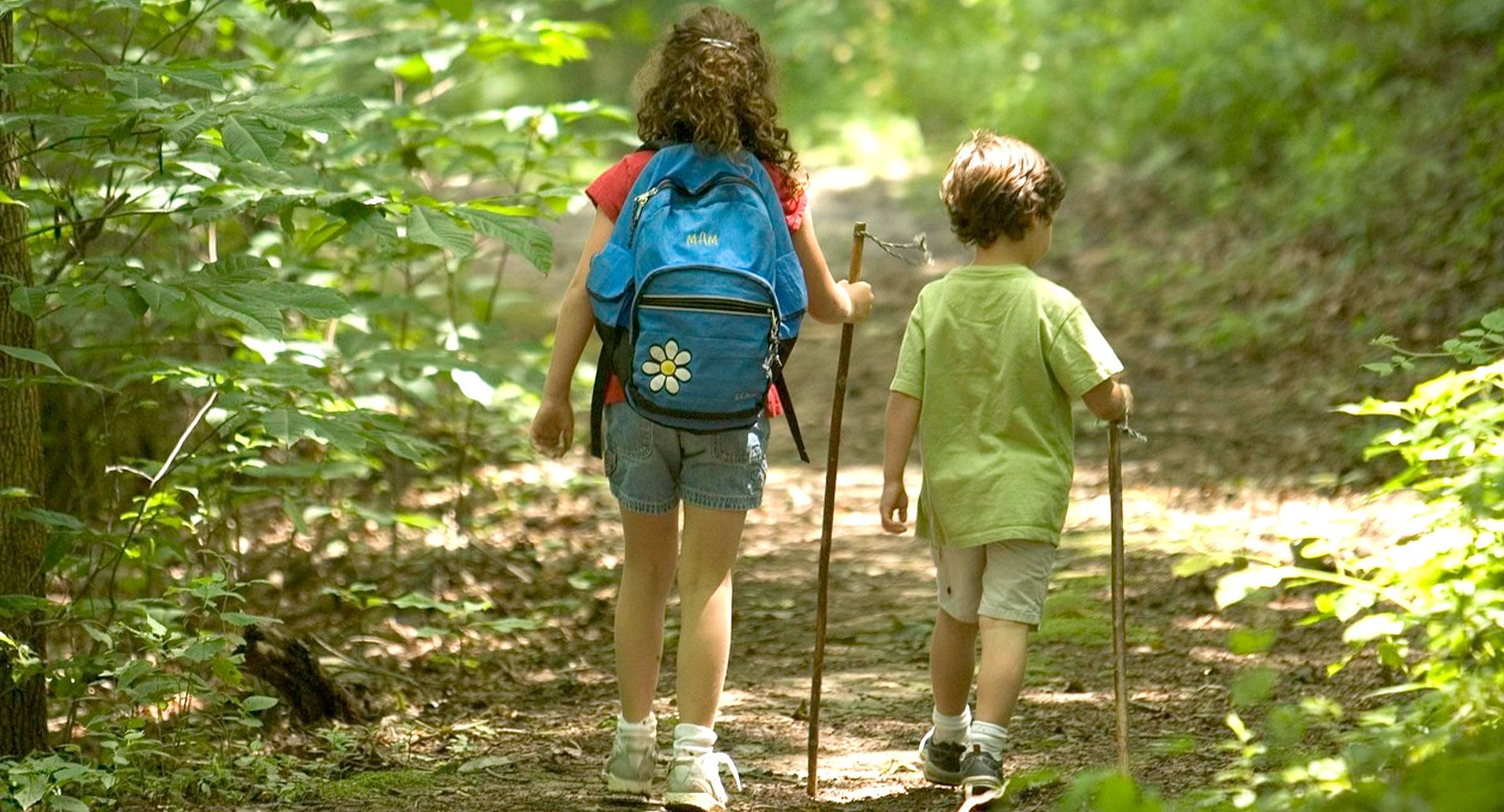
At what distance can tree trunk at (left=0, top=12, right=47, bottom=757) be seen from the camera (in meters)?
4.20

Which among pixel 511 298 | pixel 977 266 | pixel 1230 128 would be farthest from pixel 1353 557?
pixel 1230 128

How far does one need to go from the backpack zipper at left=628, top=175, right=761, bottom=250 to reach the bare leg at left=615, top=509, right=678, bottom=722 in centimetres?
72

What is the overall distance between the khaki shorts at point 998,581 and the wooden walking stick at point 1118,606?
0.19 metres

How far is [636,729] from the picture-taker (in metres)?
3.88

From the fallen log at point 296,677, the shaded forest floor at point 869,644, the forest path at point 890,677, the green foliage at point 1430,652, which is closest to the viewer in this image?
the green foliage at point 1430,652

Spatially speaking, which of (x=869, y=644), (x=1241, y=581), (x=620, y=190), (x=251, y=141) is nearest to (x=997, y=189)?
(x=620, y=190)

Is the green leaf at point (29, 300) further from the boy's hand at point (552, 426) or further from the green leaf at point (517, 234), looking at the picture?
the boy's hand at point (552, 426)

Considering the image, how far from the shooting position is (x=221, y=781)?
13.5 ft

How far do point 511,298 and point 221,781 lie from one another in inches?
128

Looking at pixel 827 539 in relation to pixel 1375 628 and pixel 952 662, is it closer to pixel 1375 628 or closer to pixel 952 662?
pixel 952 662

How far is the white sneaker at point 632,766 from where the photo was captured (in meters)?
3.87

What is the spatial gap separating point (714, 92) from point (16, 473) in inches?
90.7

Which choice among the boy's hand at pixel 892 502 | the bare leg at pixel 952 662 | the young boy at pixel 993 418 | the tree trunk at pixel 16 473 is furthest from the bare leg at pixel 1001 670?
the tree trunk at pixel 16 473

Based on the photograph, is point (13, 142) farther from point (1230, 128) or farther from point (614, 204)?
point (1230, 128)
